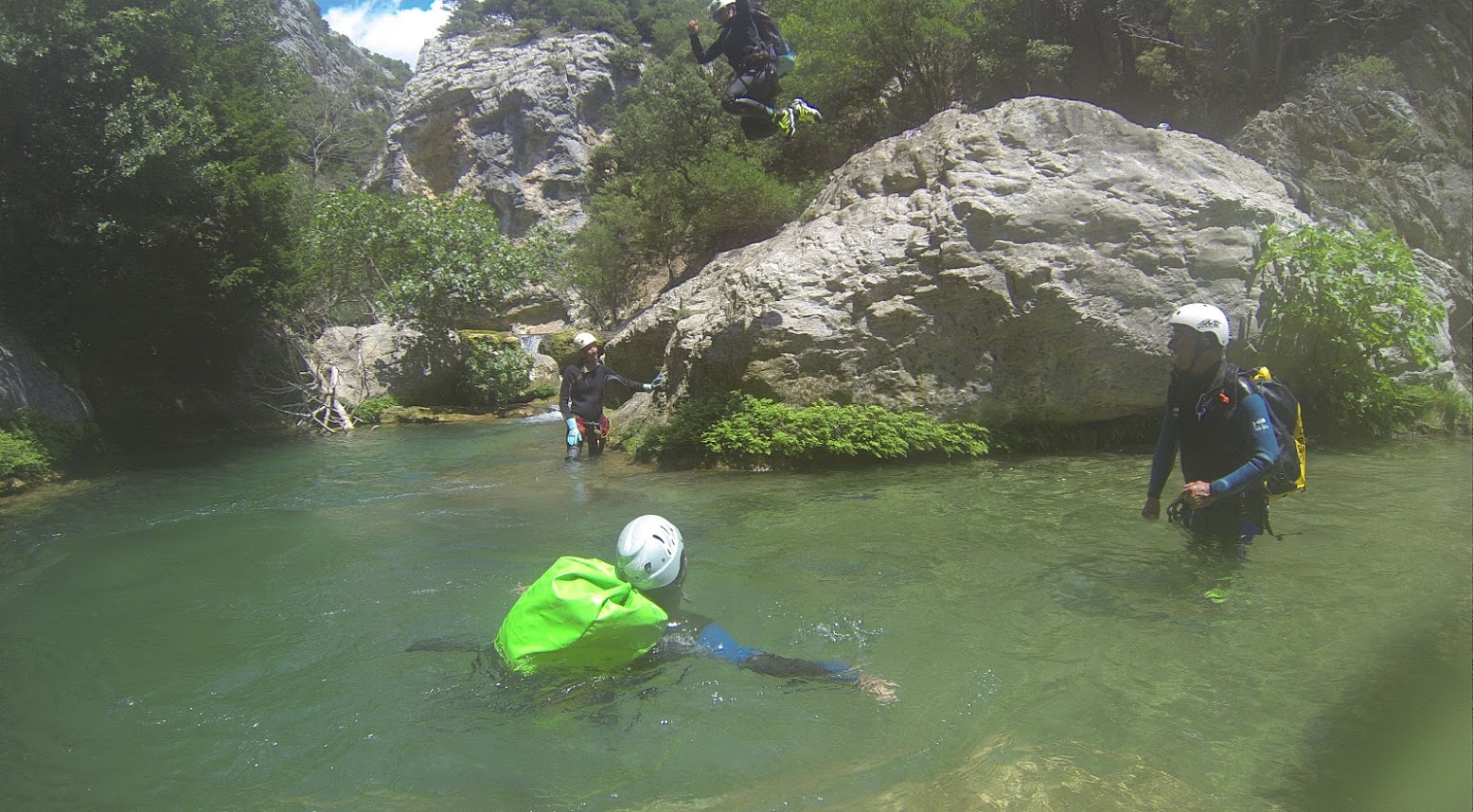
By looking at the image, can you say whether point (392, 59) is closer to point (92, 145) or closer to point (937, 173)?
point (92, 145)

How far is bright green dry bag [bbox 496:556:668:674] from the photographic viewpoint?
4082mm

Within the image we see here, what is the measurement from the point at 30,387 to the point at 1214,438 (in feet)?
57.5

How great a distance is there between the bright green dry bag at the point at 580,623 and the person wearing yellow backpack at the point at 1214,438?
10.9ft

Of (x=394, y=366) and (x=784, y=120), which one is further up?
(x=784, y=120)

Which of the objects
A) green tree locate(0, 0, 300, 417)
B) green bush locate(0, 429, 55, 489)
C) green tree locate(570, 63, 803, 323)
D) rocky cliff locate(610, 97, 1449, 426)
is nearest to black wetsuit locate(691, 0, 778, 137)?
rocky cliff locate(610, 97, 1449, 426)

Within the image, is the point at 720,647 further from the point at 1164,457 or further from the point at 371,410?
the point at 371,410

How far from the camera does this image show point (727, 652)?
4.41 metres

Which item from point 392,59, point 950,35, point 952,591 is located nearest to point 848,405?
point 952,591

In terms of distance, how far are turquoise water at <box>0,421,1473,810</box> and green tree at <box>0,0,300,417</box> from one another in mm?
8627

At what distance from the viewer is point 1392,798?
3.04 metres

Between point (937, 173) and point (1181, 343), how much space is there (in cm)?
670

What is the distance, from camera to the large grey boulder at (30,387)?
13770 mm

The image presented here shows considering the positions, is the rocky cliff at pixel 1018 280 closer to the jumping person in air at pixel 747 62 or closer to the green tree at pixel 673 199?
the jumping person in air at pixel 747 62

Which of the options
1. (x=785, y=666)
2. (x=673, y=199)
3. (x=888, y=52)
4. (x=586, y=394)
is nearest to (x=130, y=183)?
(x=586, y=394)
